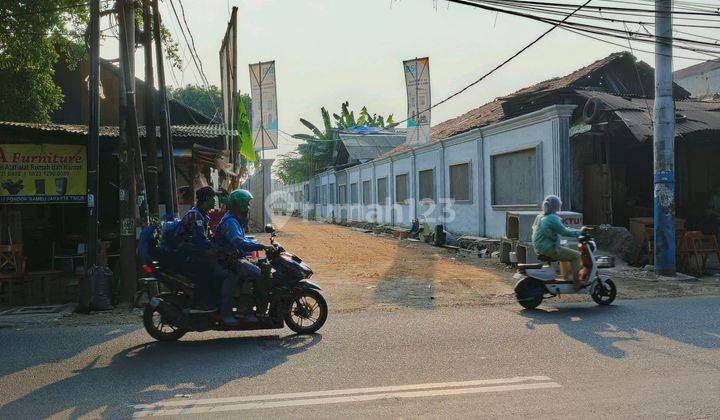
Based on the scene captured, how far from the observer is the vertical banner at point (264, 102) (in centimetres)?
2292

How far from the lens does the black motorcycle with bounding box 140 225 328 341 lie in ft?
21.6

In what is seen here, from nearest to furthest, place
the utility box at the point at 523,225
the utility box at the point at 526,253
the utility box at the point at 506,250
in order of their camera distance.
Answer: the utility box at the point at 526,253
the utility box at the point at 523,225
the utility box at the point at 506,250

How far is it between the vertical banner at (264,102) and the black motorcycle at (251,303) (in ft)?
54.8

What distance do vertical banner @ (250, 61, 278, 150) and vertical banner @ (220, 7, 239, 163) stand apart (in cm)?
582

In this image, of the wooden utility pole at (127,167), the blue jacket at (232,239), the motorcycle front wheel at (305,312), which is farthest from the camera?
the wooden utility pole at (127,167)

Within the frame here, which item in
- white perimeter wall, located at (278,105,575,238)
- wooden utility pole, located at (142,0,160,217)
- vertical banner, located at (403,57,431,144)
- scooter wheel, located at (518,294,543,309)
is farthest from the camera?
vertical banner, located at (403,57,431,144)

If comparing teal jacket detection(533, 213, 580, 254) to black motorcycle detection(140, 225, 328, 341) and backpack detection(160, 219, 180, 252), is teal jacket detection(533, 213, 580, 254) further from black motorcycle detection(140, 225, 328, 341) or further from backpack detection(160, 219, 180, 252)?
backpack detection(160, 219, 180, 252)

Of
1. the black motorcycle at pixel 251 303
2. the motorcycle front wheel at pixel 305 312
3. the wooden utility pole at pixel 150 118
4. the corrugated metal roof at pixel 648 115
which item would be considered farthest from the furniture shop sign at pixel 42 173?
the corrugated metal roof at pixel 648 115

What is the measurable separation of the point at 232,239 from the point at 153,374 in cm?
171

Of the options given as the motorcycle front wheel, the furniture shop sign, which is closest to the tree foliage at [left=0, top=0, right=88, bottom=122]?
the furniture shop sign

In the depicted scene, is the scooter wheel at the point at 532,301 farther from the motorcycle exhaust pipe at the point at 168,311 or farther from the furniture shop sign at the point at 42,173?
the furniture shop sign at the point at 42,173

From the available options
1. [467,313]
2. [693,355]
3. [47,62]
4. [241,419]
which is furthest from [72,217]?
[693,355]

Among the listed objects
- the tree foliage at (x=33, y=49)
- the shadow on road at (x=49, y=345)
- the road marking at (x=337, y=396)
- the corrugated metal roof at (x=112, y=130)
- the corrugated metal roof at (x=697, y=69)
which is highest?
the corrugated metal roof at (x=697, y=69)

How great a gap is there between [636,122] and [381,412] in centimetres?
1157
